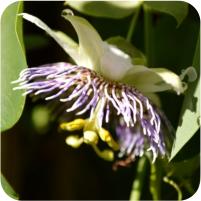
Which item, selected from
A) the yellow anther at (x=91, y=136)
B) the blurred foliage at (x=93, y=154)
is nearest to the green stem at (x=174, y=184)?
the blurred foliage at (x=93, y=154)

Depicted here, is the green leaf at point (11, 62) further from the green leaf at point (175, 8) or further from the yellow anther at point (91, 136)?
the green leaf at point (175, 8)

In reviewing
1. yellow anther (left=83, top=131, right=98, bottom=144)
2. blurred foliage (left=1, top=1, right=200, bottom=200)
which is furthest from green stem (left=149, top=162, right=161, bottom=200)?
yellow anther (left=83, top=131, right=98, bottom=144)

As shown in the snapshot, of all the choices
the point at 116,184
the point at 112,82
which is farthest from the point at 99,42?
the point at 116,184

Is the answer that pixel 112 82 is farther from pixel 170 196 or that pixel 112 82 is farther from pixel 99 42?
pixel 170 196

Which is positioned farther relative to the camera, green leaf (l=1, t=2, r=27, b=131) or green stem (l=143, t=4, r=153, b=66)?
green stem (l=143, t=4, r=153, b=66)

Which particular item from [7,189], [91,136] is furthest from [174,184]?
[7,189]

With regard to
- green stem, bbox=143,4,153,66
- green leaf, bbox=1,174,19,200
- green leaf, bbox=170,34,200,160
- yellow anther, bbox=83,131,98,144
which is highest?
green stem, bbox=143,4,153,66

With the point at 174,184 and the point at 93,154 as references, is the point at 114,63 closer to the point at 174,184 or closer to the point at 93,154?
the point at 174,184

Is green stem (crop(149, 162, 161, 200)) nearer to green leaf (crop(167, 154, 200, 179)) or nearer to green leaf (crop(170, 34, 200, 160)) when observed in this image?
green leaf (crop(167, 154, 200, 179))
